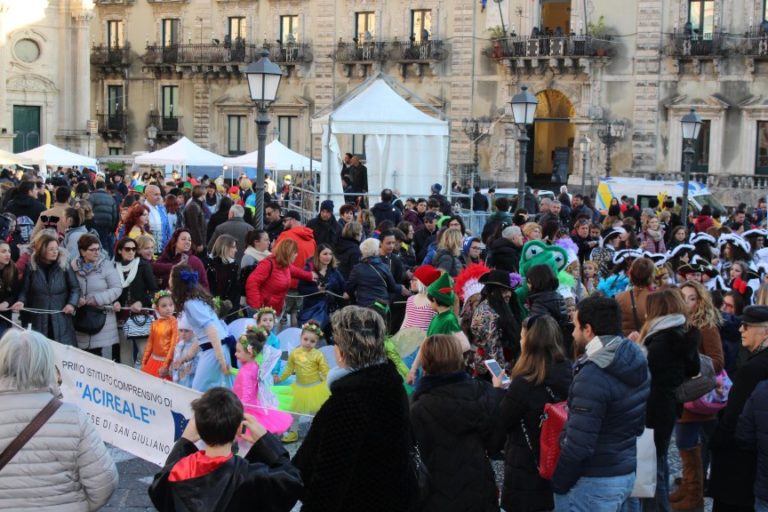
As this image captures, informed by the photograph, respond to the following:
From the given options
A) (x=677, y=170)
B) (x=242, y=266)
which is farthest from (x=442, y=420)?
(x=677, y=170)

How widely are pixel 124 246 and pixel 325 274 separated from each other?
2.15m

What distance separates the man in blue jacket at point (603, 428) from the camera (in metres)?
5.70

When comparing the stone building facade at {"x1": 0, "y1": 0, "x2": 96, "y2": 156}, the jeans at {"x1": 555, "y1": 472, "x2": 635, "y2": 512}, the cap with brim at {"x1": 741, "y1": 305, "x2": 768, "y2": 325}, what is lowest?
the jeans at {"x1": 555, "y1": 472, "x2": 635, "y2": 512}

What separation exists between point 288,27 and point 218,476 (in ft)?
127

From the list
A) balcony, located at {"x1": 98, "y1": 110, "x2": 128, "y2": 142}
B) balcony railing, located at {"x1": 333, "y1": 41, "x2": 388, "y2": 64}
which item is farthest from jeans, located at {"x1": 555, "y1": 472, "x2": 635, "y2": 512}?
balcony, located at {"x1": 98, "y1": 110, "x2": 128, "y2": 142}

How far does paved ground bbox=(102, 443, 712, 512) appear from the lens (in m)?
7.75

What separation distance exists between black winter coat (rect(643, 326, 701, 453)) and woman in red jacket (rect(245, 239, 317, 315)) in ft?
16.2

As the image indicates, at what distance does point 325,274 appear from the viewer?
11961 mm

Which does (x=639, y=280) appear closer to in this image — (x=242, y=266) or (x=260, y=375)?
(x=260, y=375)

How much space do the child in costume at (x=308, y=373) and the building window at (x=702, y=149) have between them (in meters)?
28.7

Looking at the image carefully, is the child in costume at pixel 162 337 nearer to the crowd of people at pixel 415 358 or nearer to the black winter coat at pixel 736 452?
the crowd of people at pixel 415 358

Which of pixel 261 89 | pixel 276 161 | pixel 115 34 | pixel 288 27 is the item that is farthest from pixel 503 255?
pixel 115 34

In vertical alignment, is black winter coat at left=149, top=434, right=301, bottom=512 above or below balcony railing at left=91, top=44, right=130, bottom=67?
below

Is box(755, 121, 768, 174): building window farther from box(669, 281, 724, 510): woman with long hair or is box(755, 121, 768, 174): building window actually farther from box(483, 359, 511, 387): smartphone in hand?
box(483, 359, 511, 387): smartphone in hand
